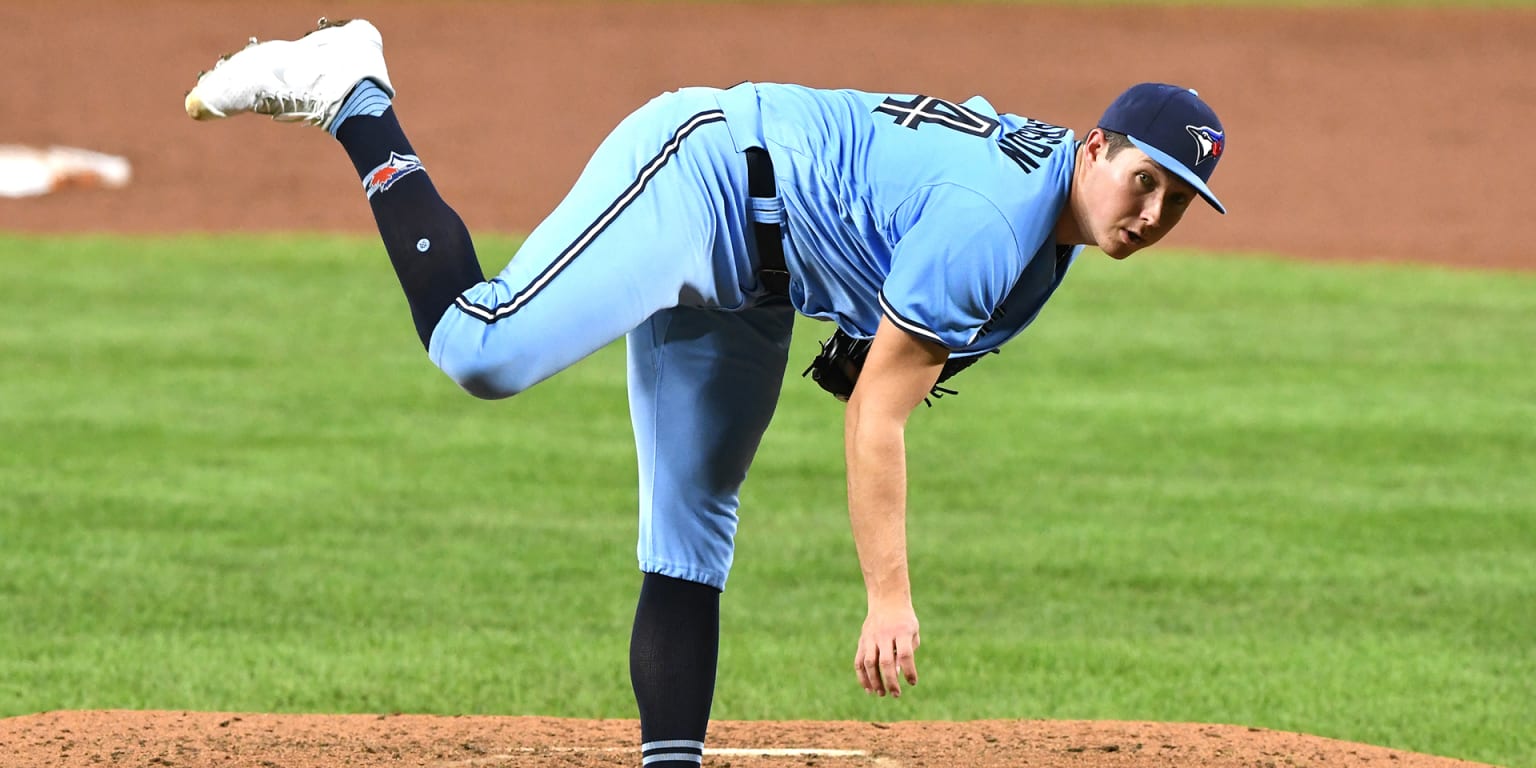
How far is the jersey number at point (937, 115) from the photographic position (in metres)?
3.85

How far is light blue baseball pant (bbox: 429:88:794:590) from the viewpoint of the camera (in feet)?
12.3

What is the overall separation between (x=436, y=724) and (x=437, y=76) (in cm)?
1376

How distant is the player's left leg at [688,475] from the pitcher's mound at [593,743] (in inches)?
23.8

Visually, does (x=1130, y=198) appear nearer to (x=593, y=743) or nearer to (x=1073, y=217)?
(x=1073, y=217)

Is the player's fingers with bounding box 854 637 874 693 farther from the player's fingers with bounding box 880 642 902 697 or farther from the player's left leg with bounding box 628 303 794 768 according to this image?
the player's left leg with bounding box 628 303 794 768

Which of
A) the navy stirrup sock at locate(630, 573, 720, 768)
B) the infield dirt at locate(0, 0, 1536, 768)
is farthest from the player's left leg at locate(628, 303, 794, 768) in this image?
the infield dirt at locate(0, 0, 1536, 768)

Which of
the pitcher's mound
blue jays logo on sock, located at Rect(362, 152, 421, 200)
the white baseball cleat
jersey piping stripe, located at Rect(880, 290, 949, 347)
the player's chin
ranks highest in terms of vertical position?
the white baseball cleat

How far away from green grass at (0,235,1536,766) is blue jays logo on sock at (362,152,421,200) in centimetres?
206

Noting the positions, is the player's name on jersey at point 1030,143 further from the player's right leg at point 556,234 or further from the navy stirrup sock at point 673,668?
the navy stirrup sock at point 673,668

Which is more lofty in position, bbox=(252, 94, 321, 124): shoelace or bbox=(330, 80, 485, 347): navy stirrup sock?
bbox=(252, 94, 321, 124): shoelace

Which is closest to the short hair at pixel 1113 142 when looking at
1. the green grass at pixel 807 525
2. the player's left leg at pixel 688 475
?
the player's left leg at pixel 688 475

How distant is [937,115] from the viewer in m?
3.89

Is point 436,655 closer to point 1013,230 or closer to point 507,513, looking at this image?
point 507,513

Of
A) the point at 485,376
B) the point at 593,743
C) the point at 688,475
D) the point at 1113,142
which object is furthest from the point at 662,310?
the point at 593,743
